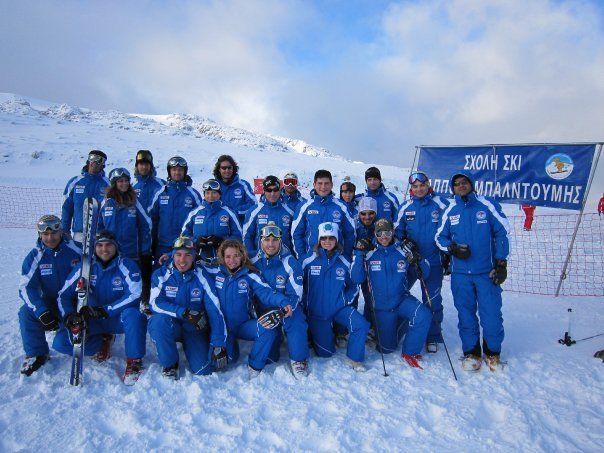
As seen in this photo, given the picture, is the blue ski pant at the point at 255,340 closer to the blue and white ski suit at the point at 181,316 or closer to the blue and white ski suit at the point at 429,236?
the blue and white ski suit at the point at 181,316

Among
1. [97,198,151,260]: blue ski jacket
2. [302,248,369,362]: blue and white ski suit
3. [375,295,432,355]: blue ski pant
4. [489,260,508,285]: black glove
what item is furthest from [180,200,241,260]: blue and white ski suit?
[489,260,508,285]: black glove

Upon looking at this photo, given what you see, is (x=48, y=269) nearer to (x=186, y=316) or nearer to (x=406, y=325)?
(x=186, y=316)

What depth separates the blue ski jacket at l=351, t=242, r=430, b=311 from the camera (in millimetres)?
4258

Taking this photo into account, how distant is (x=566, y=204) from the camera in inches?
235

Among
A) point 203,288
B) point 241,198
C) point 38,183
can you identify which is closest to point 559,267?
point 241,198

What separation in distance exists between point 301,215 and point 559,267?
6.61m

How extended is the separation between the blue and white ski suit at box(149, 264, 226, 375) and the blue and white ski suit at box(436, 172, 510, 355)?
2.64 m

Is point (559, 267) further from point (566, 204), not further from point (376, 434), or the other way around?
point (376, 434)

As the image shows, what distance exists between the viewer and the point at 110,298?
13.1 feet

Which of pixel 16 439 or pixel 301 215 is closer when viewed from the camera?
pixel 16 439

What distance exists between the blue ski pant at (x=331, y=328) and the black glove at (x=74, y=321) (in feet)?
7.73

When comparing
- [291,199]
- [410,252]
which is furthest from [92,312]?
[410,252]

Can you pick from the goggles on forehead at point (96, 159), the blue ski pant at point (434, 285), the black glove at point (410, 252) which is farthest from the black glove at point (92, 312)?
the blue ski pant at point (434, 285)

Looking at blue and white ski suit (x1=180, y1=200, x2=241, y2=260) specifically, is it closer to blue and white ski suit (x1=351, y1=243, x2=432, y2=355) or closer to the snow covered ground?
the snow covered ground
